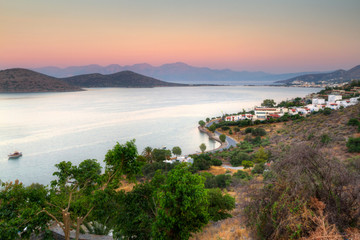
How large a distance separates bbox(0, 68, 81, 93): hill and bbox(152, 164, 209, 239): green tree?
156389mm

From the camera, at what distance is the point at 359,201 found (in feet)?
13.5

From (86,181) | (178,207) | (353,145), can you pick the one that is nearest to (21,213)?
(86,181)

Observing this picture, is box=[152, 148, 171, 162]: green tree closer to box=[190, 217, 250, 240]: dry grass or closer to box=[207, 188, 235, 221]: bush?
box=[207, 188, 235, 221]: bush

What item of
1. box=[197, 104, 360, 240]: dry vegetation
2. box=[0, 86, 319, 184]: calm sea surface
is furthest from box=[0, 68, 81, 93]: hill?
box=[197, 104, 360, 240]: dry vegetation

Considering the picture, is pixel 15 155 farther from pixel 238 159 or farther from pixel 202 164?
pixel 238 159

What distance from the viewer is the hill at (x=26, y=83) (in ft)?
418

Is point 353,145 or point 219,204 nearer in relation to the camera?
point 219,204

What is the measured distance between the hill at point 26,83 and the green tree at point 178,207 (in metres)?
156

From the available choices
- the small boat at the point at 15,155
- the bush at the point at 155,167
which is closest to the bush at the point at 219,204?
the bush at the point at 155,167

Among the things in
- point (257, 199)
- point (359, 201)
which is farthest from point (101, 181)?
point (359, 201)

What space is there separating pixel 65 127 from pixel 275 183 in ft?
157

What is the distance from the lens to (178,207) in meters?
4.70

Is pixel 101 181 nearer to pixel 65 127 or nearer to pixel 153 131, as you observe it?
pixel 153 131

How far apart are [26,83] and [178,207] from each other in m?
160
